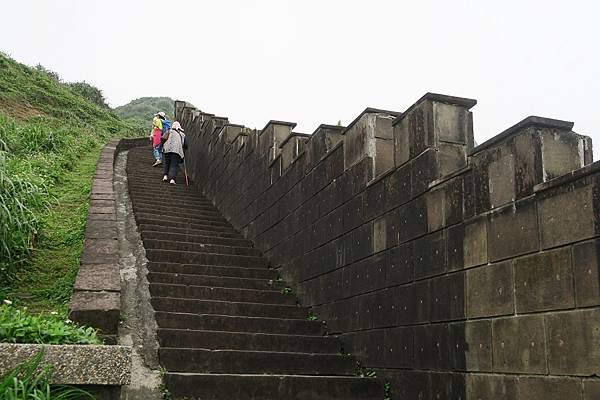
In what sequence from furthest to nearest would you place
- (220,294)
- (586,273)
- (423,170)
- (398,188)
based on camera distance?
(220,294), (398,188), (423,170), (586,273)

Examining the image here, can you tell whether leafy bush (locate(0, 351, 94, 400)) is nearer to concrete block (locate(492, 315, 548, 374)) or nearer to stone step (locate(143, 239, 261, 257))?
concrete block (locate(492, 315, 548, 374))

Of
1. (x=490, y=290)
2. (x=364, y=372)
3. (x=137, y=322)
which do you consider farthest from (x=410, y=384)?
(x=137, y=322)

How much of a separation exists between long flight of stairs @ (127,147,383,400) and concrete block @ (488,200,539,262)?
65.7 inches

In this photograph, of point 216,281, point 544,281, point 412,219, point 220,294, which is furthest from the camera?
point 216,281

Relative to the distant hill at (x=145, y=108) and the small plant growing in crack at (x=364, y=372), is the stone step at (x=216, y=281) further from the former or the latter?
the distant hill at (x=145, y=108)

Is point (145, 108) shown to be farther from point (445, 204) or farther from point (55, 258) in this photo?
point (445, 204)

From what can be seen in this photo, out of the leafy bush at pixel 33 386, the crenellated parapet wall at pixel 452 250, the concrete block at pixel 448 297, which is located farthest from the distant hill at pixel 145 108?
the leafy bush at pixel 33 386

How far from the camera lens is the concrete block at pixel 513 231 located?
316cm

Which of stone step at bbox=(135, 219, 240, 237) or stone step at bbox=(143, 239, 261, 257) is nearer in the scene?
stone step at bbox=(143, 239, 261, 257)

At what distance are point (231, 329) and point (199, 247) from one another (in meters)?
2.41

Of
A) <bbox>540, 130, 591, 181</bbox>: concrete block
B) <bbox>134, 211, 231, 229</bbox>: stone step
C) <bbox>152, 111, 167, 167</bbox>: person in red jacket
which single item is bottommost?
<bbox>540, 130, 591, 181</bbox>: concrete block

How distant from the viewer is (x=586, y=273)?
2746mm

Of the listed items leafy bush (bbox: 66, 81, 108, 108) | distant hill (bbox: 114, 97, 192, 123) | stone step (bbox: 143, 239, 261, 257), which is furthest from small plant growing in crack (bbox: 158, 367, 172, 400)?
distant hill (bbox: 114, 97, 192, 123)

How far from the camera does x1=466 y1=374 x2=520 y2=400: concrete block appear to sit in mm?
3146
